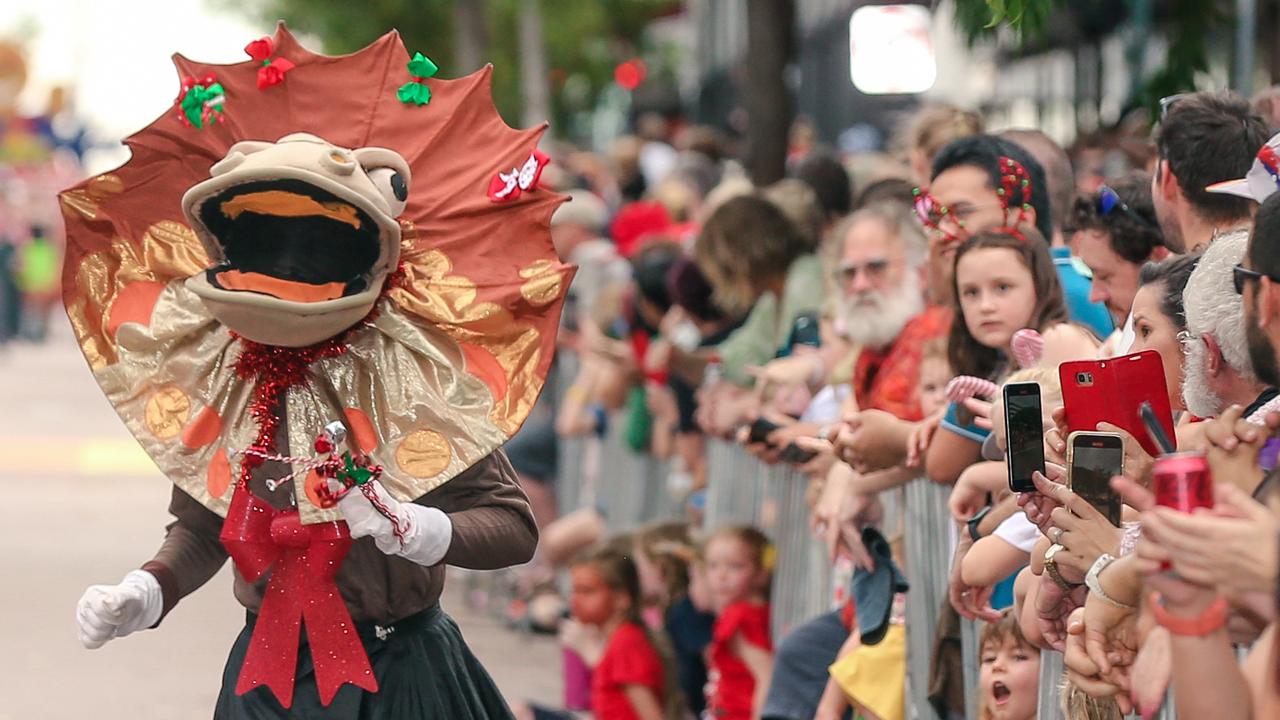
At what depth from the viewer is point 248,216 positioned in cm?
438

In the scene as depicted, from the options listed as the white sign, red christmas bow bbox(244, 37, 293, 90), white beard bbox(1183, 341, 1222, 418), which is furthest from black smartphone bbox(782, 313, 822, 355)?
the white sign

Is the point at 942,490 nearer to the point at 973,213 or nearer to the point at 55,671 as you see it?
the point at 973,213

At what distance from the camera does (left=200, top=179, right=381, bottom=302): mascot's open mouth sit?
14.1ft

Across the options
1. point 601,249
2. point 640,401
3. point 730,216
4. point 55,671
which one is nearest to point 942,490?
point 730,216

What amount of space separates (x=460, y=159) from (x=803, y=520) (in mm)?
2649

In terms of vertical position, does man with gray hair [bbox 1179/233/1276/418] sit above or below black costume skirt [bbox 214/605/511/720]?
above

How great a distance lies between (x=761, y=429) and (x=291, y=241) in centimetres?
242

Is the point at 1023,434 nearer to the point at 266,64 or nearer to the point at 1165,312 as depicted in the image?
the point at 1165,312

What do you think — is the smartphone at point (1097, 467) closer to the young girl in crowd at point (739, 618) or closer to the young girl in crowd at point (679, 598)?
the young girl in crowd at point (739, 618)

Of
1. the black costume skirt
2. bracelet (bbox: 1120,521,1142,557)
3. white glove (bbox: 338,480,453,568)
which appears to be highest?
white glove (bbox: 338,480,453,568)

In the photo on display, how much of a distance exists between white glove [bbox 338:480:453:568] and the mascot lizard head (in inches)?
15.9

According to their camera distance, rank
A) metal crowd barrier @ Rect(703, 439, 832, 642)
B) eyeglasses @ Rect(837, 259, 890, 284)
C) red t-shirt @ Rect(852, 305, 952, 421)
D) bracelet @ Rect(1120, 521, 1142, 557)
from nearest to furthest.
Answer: bracelet @ Rect(1120, 521, 1142, 557)
red t-shirt @ Rect(852, 305, 952, 421)
eyeglasses @ Rect(837, 259, 890, 284)
metal crowd barrier @ Rect(703, 439, 832, 642)

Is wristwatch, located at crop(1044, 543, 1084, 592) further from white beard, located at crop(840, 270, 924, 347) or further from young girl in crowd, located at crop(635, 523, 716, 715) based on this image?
young girl in crowd, located at crop(635, 523, 716, 715)

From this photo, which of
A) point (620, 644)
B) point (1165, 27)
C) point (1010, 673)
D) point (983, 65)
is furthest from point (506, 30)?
point (1010, 673)
